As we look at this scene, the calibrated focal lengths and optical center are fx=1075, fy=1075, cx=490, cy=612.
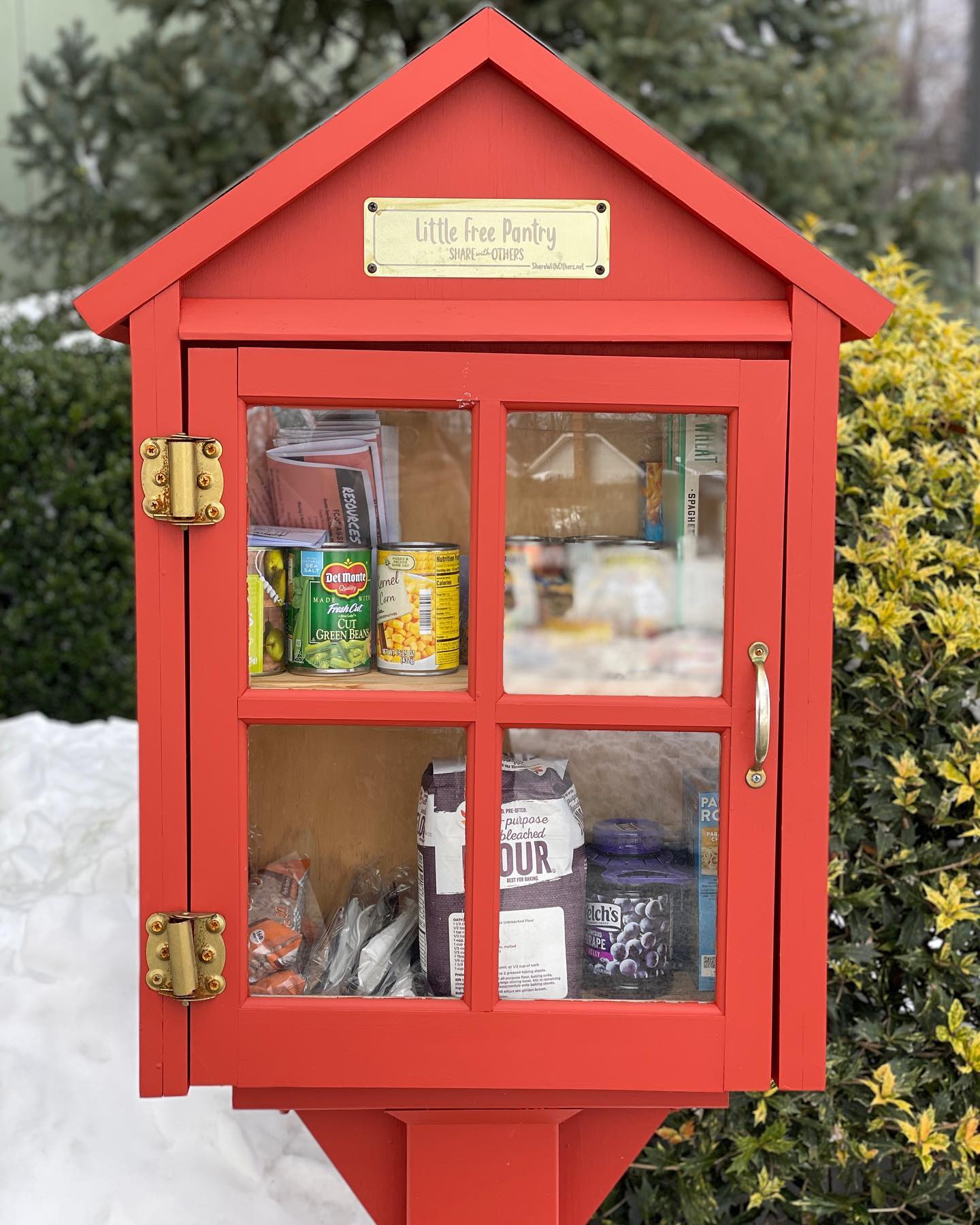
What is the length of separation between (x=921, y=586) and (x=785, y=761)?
0.60 metres

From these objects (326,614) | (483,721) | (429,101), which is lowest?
(483,721)

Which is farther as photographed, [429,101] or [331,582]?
[331,582]

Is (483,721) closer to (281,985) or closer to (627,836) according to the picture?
(627,836)

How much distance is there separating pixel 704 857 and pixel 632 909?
0.37ft

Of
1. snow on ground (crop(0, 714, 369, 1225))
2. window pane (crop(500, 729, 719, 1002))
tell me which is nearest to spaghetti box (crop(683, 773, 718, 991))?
window pane (crop(500, 729, 719, 1002))

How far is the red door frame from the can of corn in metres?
0.09

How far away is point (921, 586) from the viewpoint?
1.61 meters

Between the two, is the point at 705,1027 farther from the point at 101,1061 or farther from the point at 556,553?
the point at 101,1061

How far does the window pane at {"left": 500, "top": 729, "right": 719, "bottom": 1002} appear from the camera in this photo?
121 centimetres

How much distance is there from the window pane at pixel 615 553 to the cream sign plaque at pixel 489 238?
0.54 ft

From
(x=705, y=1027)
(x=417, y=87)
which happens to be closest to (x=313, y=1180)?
(x=705, y=1027)

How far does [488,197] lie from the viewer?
1144mm

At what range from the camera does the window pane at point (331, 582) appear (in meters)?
1.24

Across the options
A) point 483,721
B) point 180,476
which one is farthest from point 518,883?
point 180,476
